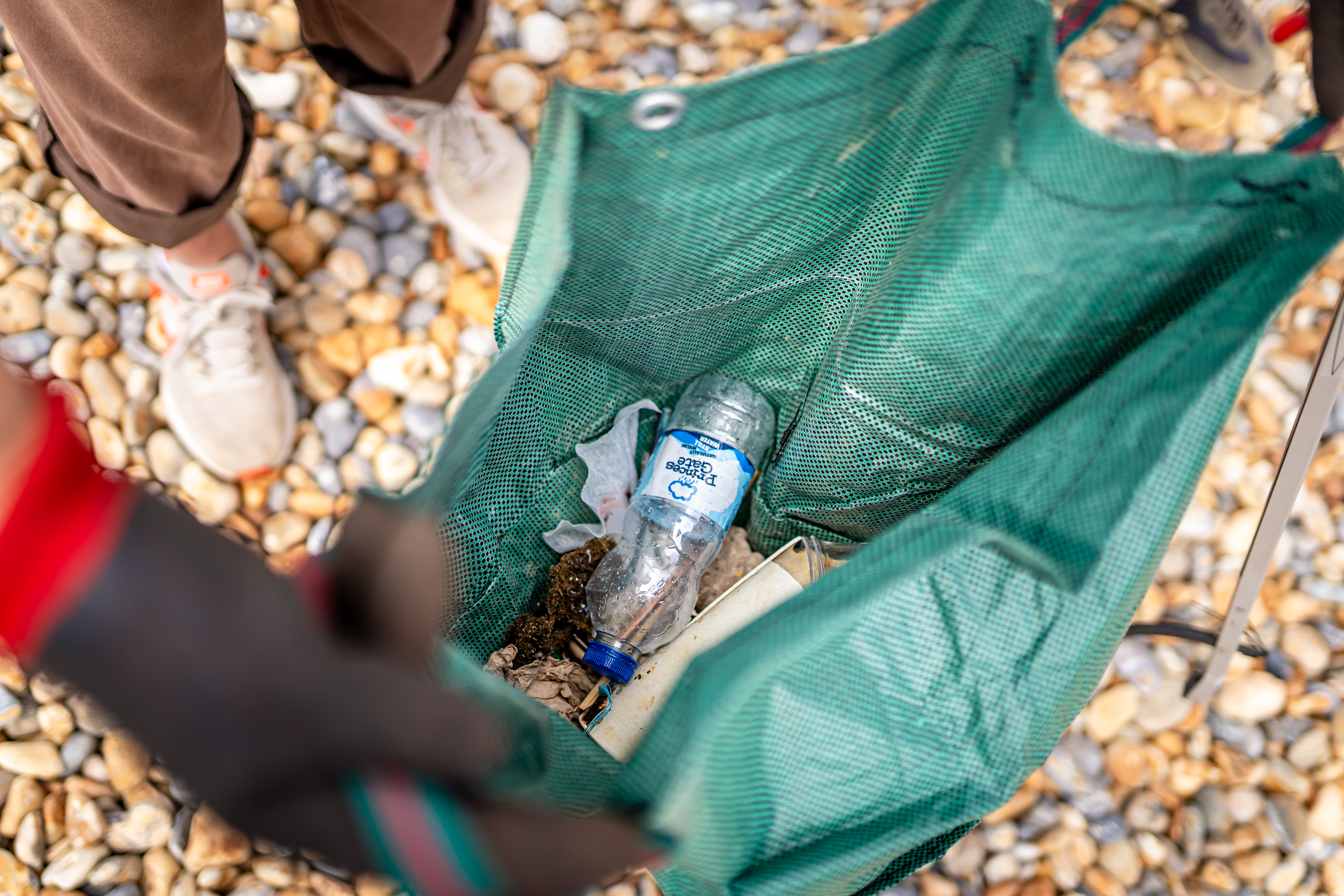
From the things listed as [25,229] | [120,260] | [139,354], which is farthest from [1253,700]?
[25,229]

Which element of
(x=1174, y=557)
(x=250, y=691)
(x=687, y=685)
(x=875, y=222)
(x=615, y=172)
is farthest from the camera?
(x=1174, y=557)

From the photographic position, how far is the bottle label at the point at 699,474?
3.30ft

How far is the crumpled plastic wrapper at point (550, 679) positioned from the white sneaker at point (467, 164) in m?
0.86

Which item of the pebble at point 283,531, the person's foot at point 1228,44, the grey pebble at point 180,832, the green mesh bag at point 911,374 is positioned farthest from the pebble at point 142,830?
the person's foot at point 1228,44

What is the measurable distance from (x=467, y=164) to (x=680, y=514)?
918 millimetres

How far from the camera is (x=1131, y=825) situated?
1375mm

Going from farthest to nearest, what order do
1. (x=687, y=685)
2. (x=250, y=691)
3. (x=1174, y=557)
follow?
(x=1174, y=557)
(x=687, y=685)
(x=250, y=691)

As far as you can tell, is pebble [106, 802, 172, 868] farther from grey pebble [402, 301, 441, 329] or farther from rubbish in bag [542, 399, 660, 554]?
grey pebble [402, 301, 441, 329]

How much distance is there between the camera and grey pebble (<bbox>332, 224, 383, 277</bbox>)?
1.58m

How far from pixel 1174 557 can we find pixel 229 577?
5.24ft

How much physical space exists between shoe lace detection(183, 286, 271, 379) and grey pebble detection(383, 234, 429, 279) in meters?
0.25

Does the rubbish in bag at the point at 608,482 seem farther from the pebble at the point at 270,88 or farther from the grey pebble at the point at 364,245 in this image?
the pebble at the point at 270,88

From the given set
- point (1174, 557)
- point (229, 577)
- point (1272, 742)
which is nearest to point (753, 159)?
point (229, 577)

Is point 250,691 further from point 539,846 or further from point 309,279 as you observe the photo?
point 309,279
